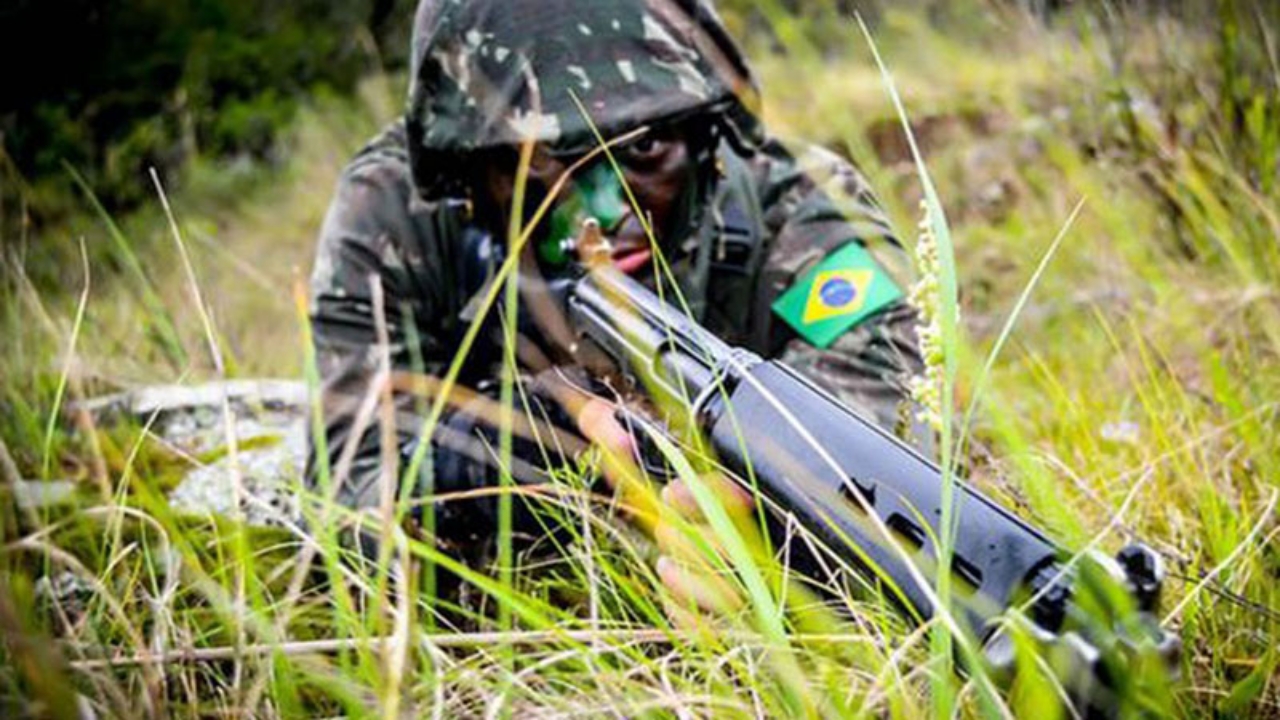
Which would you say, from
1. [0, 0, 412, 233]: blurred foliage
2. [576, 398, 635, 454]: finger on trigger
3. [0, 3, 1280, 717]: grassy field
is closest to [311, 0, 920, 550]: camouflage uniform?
[0, 3, 1280, 717]: grassy field

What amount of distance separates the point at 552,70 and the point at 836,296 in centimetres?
66

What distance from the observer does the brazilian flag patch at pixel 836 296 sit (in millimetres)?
1924


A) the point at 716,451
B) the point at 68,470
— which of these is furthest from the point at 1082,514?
the point at 68,470

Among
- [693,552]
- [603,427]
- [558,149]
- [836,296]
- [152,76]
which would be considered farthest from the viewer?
[152,76]

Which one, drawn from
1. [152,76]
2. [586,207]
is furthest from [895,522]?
[152,76]

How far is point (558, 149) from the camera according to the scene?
173 cm

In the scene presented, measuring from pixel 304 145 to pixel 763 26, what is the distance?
10.7 feet

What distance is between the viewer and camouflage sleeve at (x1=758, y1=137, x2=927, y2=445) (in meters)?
1.88

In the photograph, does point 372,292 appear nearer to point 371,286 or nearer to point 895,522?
point 371,286

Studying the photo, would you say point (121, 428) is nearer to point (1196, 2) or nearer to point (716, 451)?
point (716, 451)

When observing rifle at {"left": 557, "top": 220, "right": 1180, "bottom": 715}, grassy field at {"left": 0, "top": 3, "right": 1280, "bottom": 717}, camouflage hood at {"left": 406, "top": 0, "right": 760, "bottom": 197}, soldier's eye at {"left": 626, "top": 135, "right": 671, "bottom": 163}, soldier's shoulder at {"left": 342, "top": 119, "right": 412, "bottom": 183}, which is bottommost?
grassy field at {"left": 0, "top": 3, "right": 1280, "bottom": 717}

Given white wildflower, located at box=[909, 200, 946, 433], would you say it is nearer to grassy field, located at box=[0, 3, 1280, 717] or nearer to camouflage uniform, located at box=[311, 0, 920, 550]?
grassy field, located at box=[0, 3, 1280, 717]

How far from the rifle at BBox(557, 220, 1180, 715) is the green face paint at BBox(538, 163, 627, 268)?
0.43 metres

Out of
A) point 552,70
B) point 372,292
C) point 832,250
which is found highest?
point 552,70
